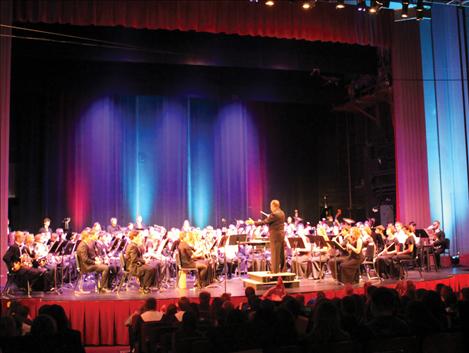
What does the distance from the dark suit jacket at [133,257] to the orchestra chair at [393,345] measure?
21.4ft

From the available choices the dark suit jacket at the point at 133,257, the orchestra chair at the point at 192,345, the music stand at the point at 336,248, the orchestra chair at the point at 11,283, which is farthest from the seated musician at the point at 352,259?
the orchestra chair at the point at 192,345

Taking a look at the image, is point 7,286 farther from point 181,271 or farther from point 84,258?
point 181,271

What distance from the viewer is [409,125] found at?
1532 centimetres

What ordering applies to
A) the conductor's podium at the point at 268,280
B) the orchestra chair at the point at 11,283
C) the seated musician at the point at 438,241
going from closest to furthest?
the conductor's podium at the point at 268,280, the orchestra chair at the point at 11,283, the seated musician at the point at 438,241

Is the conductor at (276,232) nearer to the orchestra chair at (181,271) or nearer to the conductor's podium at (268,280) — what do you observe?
the conductor's podium at (268,280)

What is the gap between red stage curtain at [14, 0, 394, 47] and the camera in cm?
1238

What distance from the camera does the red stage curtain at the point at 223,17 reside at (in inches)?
488

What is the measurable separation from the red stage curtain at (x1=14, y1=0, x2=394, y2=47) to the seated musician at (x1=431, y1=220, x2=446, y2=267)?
541 centimetres

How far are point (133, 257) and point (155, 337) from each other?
4.95m

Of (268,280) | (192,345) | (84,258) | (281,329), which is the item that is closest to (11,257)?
(84,258)

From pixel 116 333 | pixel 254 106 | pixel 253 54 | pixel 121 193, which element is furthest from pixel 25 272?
pixel 254 106

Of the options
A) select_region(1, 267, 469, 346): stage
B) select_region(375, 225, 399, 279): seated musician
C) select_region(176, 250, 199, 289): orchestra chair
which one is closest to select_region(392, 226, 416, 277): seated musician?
select_region(375, 225, 399, 279): seated musician

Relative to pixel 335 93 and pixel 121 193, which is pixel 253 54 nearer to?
pixel 335 93

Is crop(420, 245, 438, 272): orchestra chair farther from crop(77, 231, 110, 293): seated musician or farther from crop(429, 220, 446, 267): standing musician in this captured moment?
crop(77, 231, 110, 293): seated musician
